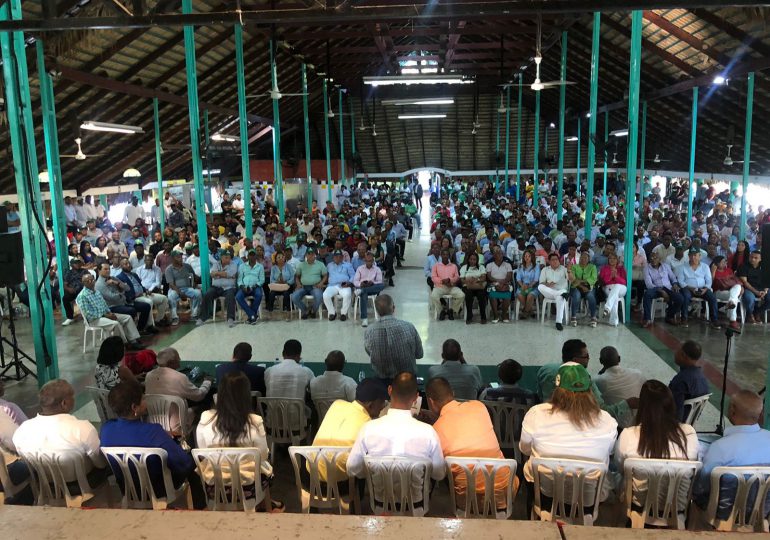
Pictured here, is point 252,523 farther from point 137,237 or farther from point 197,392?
point 137,237

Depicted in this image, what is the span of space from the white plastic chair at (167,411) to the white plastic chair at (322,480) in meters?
1.14

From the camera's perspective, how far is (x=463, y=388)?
418 cm

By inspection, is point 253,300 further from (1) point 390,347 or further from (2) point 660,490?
(2) point 660,490

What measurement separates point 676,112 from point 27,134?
54.9 ft

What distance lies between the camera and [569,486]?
2875mm

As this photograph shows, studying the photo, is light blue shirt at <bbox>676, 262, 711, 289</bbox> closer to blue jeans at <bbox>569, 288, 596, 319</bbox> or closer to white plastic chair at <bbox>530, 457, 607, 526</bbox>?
blue jeans at <bbox>569, 288, 596, 319</bbox>

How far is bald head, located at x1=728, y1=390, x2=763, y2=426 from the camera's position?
284cm

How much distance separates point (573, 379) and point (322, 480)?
133cm

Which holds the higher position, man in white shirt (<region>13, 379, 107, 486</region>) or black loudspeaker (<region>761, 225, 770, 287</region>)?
black loudspeaker (<region>761, 225, 770, 287</region>)

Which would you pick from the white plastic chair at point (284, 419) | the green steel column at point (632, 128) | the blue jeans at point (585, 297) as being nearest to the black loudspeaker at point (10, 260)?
the white plastic chair at point (284, 419)

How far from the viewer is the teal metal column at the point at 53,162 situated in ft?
26.8

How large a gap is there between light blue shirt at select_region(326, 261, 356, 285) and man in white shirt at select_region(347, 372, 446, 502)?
18.1 ft

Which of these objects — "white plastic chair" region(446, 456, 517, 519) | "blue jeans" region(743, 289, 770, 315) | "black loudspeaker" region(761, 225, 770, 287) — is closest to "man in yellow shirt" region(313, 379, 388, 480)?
"white plastic chair" region(446, 456, 517, 519)

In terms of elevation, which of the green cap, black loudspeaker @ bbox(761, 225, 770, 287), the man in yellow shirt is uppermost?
black loudspeaker @ bbox(761, 225, 770, 287)
